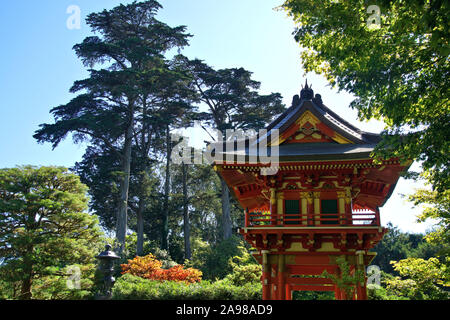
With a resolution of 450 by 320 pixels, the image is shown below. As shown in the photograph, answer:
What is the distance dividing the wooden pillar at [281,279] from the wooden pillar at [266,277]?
0.31m

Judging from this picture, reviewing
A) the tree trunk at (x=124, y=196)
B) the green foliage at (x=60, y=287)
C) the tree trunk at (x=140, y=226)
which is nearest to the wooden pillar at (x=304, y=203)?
the green foliage at (x=60, y=287)

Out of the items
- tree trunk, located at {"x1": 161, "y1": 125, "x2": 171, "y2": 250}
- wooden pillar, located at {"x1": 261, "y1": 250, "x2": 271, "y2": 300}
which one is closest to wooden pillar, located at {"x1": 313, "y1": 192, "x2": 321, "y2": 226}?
wooden pillar, located at {"x1": 261, "y1": 250, "x2": 271, "y2": 300}

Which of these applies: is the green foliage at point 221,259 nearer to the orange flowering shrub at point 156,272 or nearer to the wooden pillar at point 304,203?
the orange flowering shrub at point 156,272

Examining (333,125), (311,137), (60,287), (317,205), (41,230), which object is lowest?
(60,287)

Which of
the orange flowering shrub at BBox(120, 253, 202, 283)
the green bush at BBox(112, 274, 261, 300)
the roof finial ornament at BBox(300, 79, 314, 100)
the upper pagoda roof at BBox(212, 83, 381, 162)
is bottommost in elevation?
the green bush at BBox(112, 274, 261, 300)

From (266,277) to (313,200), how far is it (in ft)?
9.00

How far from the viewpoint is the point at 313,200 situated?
1148 centimetres

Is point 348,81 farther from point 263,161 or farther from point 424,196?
point 424,196

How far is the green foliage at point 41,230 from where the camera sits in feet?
50.6

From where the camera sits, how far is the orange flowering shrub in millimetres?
20109

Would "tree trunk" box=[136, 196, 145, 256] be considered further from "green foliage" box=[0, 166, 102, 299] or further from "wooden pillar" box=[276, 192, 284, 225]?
"wooden pillar" box=[276, 192, 284, 225]

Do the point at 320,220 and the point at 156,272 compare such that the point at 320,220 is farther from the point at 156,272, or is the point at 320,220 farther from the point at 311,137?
the point at 156,272

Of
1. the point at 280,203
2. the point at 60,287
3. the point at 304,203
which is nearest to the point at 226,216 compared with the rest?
the point at 60,287

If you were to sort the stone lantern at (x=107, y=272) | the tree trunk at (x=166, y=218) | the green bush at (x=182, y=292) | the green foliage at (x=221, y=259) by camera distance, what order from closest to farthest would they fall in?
the stone lantern at (x=107, y=272) < the green bush at (x=182, y=292) < the green foliage at (x=221, y=259) < the tree trunk at (x=166, y=218)
